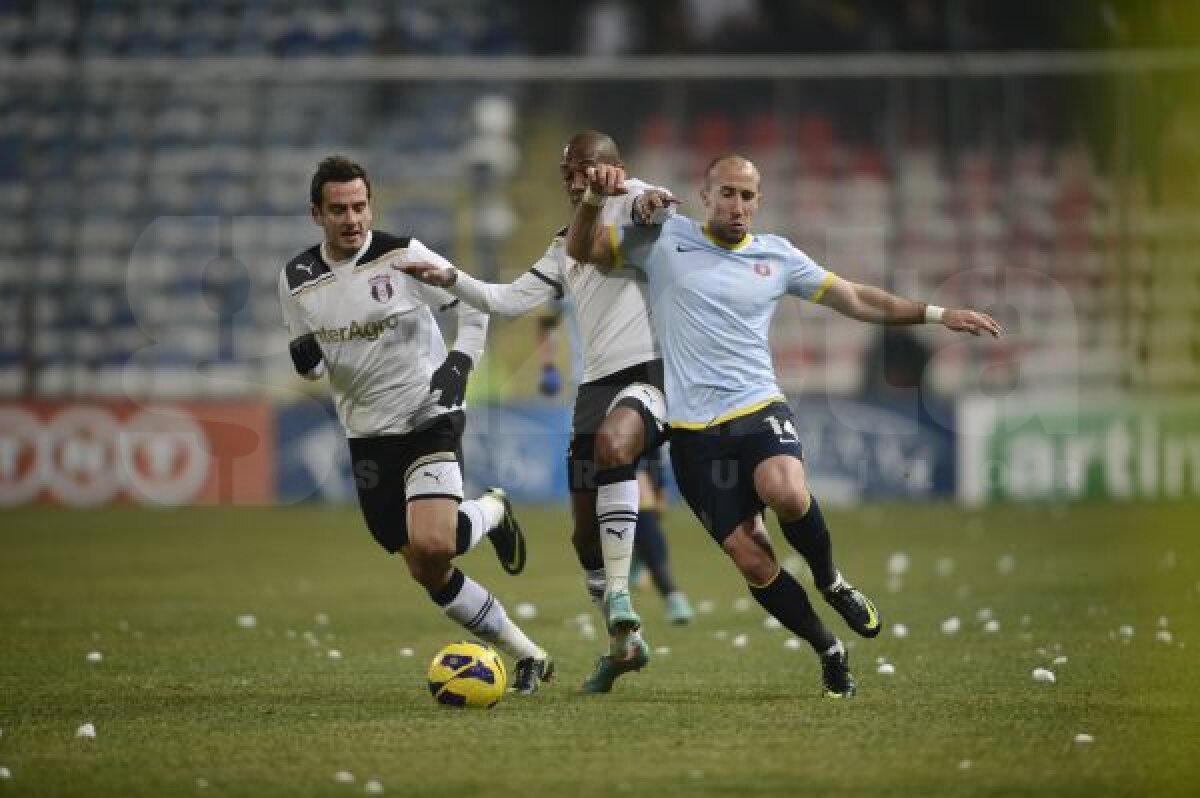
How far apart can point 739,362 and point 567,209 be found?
16.1 metres

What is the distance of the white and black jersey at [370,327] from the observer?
8.99 meters

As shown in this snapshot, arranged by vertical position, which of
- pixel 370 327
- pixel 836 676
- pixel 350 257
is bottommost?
pixel 836 676

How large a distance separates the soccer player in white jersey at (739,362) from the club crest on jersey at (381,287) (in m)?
0.89

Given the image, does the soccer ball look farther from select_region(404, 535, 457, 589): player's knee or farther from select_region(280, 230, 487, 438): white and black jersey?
select_region(280, 230, 487, 438): white and black jersey

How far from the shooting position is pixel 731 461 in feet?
28.6

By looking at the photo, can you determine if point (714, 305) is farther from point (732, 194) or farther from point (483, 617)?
point (483, 617)

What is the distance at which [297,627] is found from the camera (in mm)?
12188

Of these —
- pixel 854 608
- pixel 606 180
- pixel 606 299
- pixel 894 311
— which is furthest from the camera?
pixel 606 299

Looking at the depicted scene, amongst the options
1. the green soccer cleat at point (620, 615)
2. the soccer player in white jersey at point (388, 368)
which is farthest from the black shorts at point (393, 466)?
the green soccer cleat at point (620, 615)

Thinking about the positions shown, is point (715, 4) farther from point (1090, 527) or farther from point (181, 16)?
point (1090, 527)

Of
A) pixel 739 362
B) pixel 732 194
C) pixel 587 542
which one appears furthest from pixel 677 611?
pixel 732 194

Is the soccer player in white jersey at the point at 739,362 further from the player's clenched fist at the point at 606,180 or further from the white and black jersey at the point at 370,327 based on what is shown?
the white and black jersey at the point at 370,327

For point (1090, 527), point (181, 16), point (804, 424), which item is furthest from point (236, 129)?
point (1090, 527)

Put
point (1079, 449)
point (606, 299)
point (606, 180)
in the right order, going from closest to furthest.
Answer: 1. point (606, 180)
2. point (606, 299)
3. point (1079, 449)
